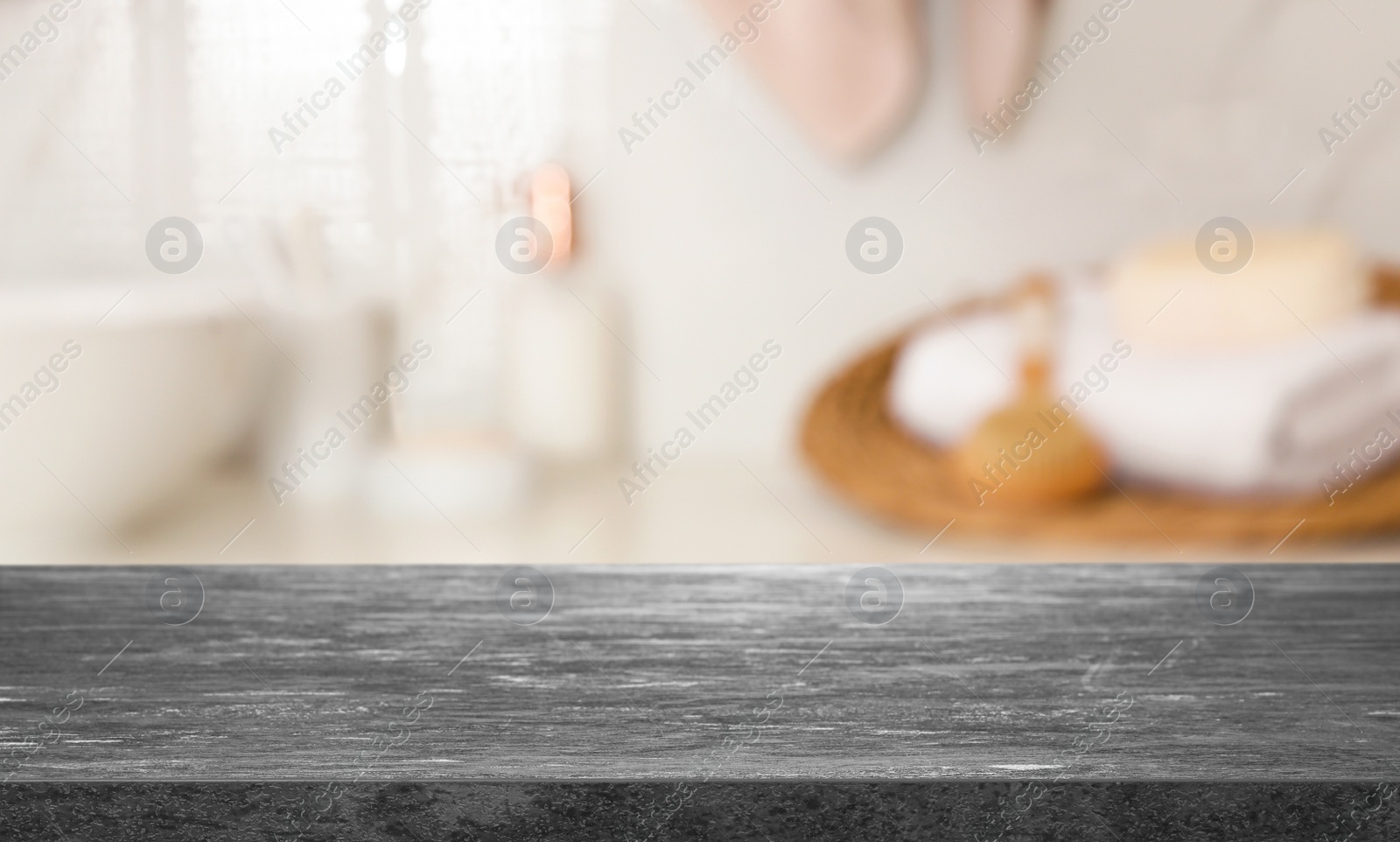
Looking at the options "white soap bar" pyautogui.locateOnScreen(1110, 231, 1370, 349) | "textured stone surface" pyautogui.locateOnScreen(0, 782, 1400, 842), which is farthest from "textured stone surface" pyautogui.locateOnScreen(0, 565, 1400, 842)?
"white soap bar" pyautogui.locateOnScreen(1110, 231, 1370, 349)

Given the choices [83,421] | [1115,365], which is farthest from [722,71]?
[83,421]

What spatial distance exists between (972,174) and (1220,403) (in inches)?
6.4

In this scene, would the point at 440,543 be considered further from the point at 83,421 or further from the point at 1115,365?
the point at 1115,365

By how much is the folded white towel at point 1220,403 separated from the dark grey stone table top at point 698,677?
0.17 ft

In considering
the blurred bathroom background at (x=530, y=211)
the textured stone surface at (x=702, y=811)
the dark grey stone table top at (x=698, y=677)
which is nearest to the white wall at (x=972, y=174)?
the blurred bathroom background at (x=530, y=211)

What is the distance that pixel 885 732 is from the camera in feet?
1.05

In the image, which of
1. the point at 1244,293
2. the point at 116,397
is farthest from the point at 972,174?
the point at 116,397

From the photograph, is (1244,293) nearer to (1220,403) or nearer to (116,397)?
(1220,403)

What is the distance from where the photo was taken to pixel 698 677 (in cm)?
37

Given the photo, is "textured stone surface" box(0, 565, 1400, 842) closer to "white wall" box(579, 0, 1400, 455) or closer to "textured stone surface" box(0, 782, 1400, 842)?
"textured stone surface" box(0, 782, 1400, 842)

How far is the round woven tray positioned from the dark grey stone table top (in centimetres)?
2

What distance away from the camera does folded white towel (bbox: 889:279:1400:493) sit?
16.9 inches

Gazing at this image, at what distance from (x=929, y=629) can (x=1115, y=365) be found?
15cm

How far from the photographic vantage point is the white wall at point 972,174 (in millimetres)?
489
